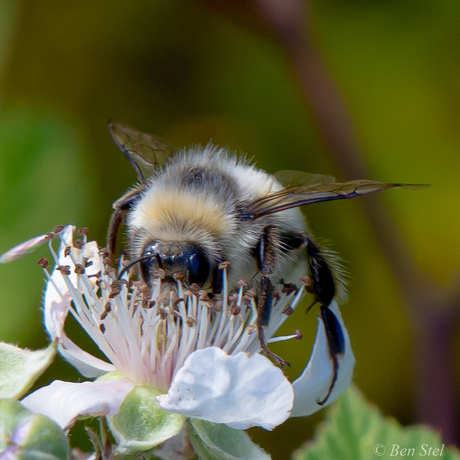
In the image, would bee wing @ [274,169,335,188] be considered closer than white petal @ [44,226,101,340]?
No

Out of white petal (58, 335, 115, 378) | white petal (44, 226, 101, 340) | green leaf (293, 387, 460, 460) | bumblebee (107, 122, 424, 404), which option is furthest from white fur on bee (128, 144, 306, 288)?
green leaf (293, 387, 460, 460)

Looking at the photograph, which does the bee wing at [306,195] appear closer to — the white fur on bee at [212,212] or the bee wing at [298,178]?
the white fur on bee at [212,212]

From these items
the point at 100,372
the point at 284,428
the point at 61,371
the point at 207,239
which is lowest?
the point at 284,428

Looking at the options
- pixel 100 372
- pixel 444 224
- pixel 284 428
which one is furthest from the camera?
pixel 444 224

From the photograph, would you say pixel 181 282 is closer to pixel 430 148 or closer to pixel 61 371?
pixel 61 371

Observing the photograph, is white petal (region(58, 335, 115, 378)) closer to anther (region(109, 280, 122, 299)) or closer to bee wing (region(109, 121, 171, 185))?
anther (region(109, 280, 122, 299))

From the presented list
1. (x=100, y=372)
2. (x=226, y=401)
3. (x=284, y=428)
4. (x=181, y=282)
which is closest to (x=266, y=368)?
(x=226, y=401)

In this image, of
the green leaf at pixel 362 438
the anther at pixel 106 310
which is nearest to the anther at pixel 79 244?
the anther at pixel 106 310
